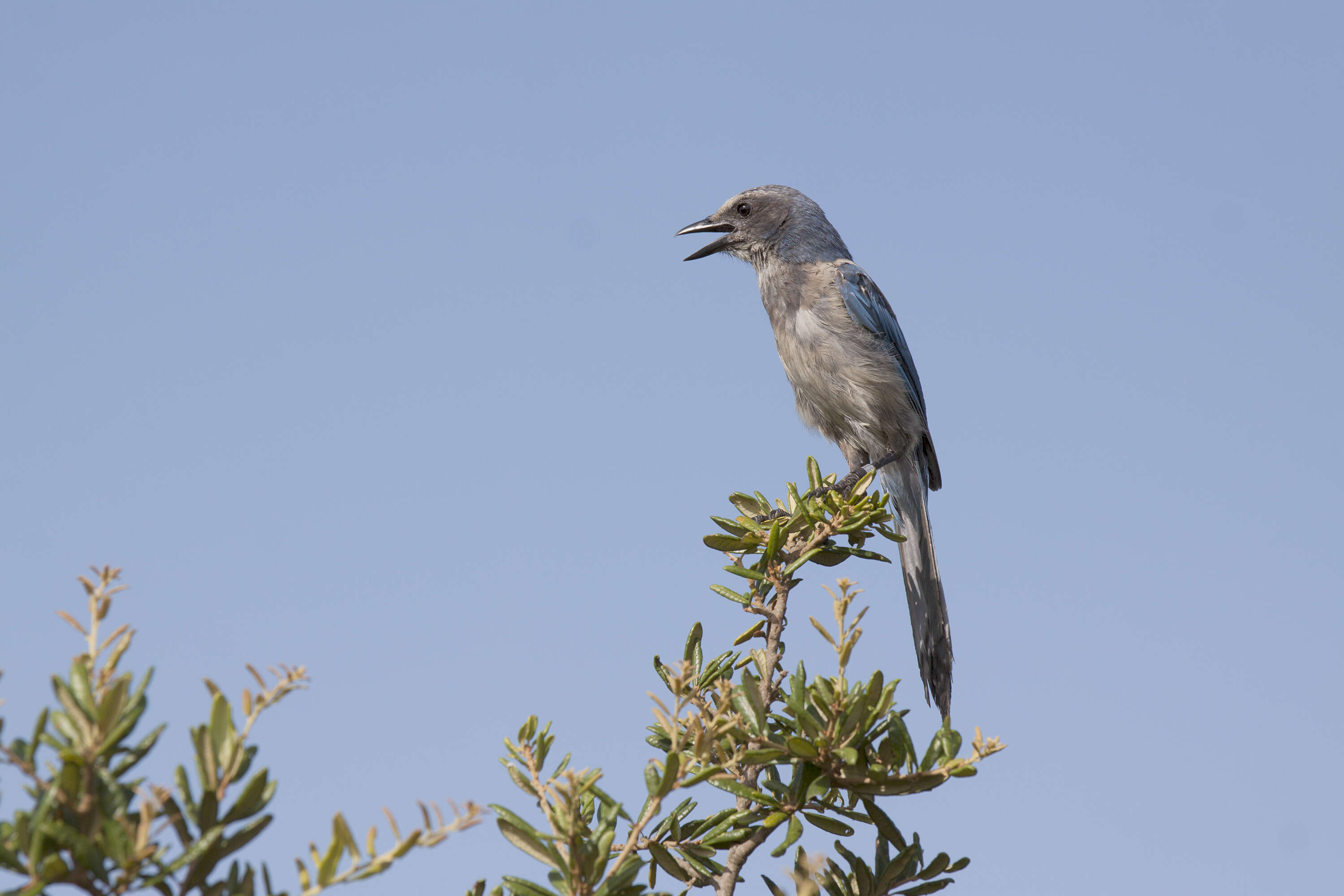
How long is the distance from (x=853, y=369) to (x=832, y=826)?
378 cm

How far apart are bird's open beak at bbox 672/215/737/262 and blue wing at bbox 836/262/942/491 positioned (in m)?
0.79

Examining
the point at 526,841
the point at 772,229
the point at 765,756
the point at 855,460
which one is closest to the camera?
the point at 526,841

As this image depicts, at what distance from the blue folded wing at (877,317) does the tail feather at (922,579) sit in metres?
0.48

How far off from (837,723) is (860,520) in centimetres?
93

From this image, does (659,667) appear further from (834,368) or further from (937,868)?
(834,368)

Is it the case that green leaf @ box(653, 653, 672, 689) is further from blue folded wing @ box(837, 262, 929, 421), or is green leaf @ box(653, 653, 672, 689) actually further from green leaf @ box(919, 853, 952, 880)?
blue folded wing @ box(837, 262, 929, 421)

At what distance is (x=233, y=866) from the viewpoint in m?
1.36

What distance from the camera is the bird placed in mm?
5734

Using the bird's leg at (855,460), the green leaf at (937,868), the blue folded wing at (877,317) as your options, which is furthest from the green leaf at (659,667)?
the blue folded wing at (877,317)

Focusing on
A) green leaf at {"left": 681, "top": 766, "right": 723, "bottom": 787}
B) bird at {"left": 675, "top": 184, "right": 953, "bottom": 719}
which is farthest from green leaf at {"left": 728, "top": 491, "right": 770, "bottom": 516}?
bird at {"left": 675, "top": 184, "right": 953, "bottom": 719}

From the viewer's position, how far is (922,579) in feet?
16.5

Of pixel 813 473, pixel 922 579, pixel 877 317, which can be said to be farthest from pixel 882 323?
pixel 813 473

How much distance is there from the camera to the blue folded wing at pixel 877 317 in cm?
595

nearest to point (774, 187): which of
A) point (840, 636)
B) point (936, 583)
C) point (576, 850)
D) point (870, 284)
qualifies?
point (870, 284)
